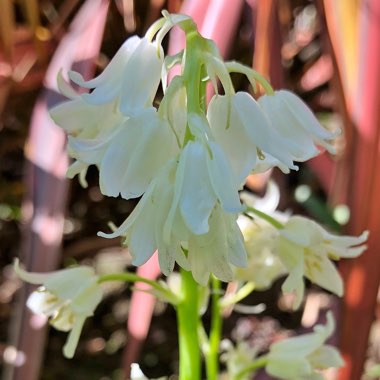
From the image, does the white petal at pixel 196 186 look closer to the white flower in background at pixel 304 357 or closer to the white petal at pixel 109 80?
the white petal at pixel 109 80

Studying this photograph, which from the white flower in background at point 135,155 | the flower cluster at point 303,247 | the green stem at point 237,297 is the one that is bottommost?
the green stem at point 237,297

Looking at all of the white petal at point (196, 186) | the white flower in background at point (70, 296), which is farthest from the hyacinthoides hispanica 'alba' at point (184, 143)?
the white flower in background at point (70, 296)

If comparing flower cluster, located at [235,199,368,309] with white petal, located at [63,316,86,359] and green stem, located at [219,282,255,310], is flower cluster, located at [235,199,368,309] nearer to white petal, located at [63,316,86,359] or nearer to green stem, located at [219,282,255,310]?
green stem, located at [219,282,255,310]

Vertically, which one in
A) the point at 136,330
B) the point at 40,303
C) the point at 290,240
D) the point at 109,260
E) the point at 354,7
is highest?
the point at 354,7

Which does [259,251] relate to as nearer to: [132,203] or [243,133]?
[243,133]

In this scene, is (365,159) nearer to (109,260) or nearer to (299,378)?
(299,378)

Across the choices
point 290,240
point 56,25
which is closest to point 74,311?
point 290,240

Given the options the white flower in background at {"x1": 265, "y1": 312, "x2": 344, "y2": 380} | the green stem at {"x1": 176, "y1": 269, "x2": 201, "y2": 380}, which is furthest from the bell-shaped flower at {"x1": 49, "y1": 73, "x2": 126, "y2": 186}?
the white flower in background at {"x1": 265, "y1": 312, "x2": 344, "y2": 380}
